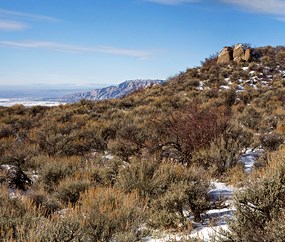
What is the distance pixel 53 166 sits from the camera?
300 inches

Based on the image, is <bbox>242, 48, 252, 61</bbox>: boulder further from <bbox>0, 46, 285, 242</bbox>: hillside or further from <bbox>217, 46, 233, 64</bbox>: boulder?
<bbox>0, 46, 285, 242</bbox>: hillside

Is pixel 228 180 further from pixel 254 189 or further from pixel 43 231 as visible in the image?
pixel 43 231

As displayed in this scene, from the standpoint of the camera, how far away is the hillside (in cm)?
364

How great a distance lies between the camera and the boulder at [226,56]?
112ft

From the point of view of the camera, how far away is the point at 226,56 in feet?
113

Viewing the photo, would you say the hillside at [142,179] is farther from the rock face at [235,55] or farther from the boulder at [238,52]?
the boulder at [238,52]

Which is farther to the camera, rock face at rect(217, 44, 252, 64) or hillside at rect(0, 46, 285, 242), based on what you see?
rock face at rect(217, 44, 252, 64)

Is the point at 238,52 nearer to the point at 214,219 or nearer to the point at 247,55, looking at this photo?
the point at 247,55

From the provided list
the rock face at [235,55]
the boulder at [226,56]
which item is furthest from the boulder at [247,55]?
the boulder at [226,56]

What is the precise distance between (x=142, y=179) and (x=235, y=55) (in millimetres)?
31676

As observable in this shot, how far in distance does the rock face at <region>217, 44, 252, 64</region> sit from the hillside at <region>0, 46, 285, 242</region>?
1657cm

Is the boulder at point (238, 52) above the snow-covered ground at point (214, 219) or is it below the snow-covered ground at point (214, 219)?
above

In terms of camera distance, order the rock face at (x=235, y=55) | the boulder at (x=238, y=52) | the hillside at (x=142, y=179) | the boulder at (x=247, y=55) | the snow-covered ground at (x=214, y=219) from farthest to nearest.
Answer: the boulder at (x=238, y=52) → the rock face at (x=235, y=55) → the boulder at (x=247, y=55) → the snow-covered ground at (x=214, y=219) → the hillside at (x=142, y=179)

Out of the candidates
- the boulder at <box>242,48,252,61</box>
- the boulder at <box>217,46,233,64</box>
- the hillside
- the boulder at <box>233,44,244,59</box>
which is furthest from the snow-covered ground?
the boulder at <box>233,44,244,59</box>
